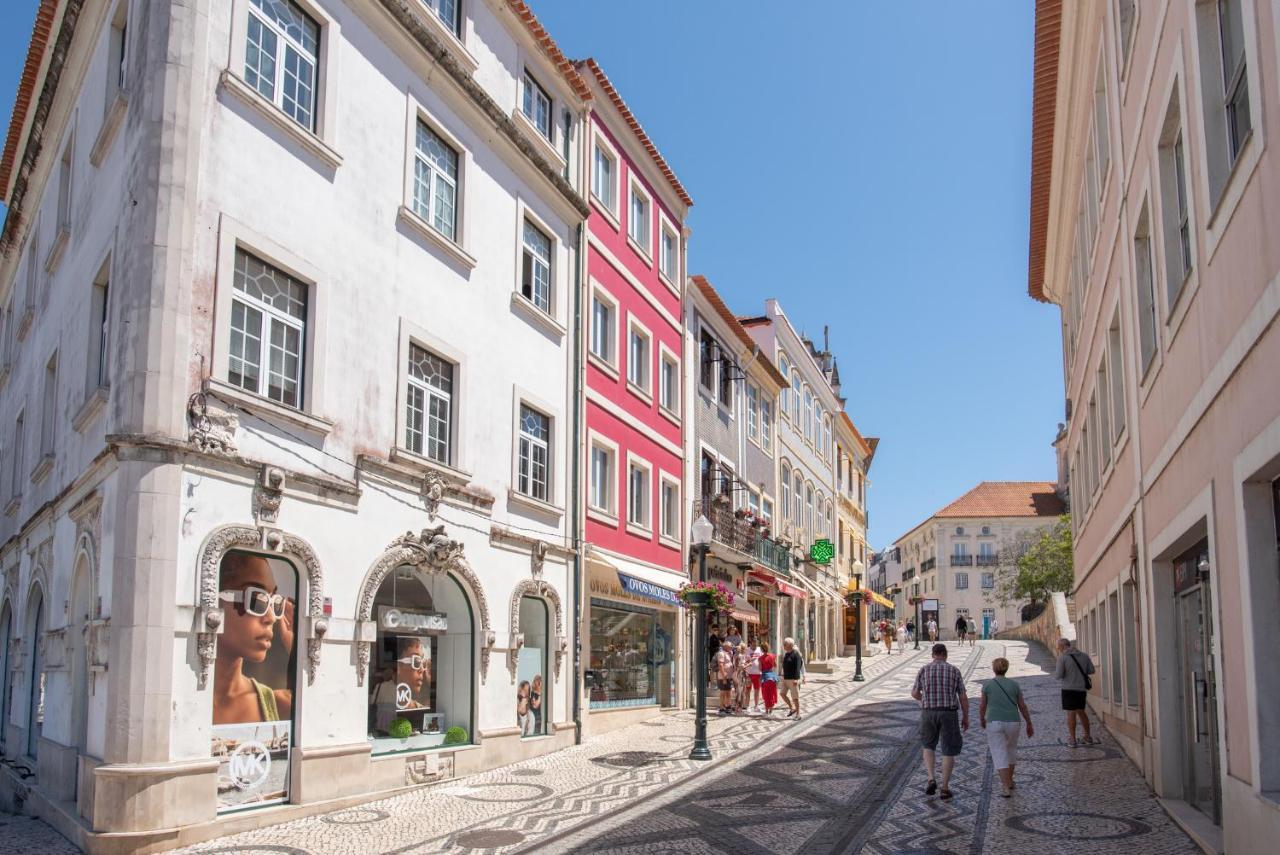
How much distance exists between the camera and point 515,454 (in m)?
17.9

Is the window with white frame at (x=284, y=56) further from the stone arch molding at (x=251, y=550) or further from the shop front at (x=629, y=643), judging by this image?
the shop front at (x=629, y=643)

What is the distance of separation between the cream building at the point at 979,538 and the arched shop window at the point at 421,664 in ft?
290

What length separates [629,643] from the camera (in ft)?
74.7

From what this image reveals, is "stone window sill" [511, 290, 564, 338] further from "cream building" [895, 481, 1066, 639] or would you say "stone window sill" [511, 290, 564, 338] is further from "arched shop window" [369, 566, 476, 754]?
"cream building" [895, 481, 1066, 639]

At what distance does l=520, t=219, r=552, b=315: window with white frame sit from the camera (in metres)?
19.2

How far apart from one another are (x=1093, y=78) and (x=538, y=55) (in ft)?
28.9

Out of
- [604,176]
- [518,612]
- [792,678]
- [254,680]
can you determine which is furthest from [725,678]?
[254,680]

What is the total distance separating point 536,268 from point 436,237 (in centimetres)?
395

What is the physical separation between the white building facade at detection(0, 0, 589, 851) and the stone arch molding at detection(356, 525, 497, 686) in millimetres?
42

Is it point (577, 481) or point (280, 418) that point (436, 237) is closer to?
point (280, 418)

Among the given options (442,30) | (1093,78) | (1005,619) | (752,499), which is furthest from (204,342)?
(1005,619)

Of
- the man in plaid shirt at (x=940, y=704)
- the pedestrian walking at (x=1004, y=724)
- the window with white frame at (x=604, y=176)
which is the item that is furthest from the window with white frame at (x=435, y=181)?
the pedestrian walking at (x=1004, y=724)

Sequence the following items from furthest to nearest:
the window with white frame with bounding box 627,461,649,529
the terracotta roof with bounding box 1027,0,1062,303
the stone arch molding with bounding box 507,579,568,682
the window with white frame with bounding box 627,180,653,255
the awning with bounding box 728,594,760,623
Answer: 1. the awning with bounding box 728,594,760,623
2. the window with white frame with bounding box 627,180,653,255
3. the window with white frame with bounding box 627,461,649,529
4. the terracotta roof with bounding box 1027,0,1062,303
5. the stone arch molding with bounding box 507,579,568,682

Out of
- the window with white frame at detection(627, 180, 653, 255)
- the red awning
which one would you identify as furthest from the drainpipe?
the red awning
